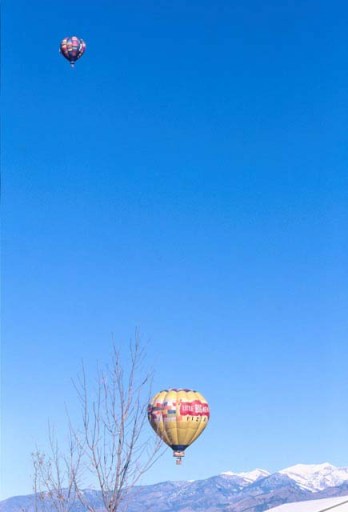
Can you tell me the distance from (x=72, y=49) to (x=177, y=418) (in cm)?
4357

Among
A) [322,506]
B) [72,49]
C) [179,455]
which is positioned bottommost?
[322,506]

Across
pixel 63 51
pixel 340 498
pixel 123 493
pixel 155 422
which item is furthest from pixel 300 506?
pixel 63 51

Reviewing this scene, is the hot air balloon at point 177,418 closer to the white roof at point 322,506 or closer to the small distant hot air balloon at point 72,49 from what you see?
the white roof at point 322,506

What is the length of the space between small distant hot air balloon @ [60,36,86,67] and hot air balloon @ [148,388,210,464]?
3999 centimetres

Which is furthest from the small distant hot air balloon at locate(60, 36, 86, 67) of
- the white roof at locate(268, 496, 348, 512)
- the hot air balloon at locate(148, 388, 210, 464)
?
the white roof at locate(268, 496, 348, 512)

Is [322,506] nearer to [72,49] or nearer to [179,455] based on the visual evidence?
[179,455]

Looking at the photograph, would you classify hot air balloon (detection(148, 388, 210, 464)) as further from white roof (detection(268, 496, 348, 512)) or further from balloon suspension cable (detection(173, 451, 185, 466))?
white roof (detection(268, 496, 348, 512))

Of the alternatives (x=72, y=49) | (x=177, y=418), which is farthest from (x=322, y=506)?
(x=72, y=49)

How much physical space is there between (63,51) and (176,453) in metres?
45.6

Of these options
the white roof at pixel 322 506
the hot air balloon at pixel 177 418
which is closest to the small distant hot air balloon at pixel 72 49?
the hot air balloon at pixel 177 418

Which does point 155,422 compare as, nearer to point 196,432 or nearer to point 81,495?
point 196,432

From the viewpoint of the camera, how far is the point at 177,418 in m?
67.0

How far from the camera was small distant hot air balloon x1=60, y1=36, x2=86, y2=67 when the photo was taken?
90625 millimetres

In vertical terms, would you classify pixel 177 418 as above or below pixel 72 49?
below
